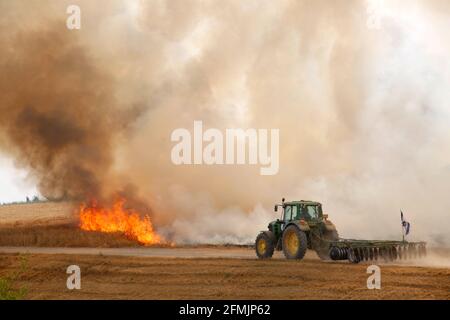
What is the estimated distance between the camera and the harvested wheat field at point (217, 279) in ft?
63.5

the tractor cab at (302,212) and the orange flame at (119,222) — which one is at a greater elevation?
the tractor cab at (302,212)

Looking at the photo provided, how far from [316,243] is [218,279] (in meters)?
6.13

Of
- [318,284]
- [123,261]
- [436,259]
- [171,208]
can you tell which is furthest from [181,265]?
[171,208]

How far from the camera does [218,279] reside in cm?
2147

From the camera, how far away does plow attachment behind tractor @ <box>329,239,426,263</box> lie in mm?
24875

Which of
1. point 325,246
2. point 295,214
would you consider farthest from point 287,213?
point 325,246

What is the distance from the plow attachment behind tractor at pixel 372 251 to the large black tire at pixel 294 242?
120cm

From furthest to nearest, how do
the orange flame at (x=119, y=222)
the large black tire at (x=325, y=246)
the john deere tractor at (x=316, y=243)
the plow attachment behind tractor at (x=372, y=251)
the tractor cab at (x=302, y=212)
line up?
Answer: the orange flame at (x=119, y=222) → the tractor cab at (x=302, y=212) → the large black tire at (x=325, y=246) → the john deere tractor at (x=316, y=243) → the plow attachment behind tractor at (x=372, y=251)

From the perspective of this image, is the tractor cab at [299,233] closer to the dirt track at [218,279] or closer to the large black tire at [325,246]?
the large black tire at [325,246]

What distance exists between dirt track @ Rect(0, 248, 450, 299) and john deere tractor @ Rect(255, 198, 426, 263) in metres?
1.06

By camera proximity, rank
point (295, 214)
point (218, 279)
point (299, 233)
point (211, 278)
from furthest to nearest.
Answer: point (295, 214) < point (299, 233) < point (211, 278) < point (218, 279)

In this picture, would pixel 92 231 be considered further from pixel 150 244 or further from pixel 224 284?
pixel 224 284

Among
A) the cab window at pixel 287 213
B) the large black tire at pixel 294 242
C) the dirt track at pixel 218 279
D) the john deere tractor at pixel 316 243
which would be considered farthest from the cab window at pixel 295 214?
the dirt track at pixel 218 279

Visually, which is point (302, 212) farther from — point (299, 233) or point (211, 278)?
point (211, 278)
